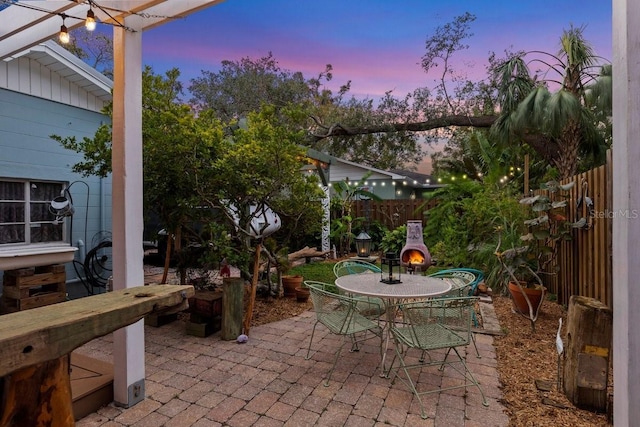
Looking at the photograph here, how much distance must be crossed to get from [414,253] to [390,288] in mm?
3363

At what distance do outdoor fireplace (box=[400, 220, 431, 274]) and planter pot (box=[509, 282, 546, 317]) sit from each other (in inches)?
70.9

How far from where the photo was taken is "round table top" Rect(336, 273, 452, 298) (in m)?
3.29

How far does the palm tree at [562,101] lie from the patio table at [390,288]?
4633 millimetres

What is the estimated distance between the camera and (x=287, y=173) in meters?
4.53

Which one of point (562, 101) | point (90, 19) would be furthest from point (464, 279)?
point (90, 19)

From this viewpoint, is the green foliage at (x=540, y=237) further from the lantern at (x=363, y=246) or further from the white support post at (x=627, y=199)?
Result: the lantern at (x=363, y=246)

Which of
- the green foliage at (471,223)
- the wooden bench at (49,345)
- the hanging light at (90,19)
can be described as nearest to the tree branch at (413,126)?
the green foliage at (471,223)

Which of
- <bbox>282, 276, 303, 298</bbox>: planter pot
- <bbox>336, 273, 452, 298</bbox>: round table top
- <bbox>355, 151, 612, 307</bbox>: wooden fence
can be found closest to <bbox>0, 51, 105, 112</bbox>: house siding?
<bbox>282, 276, 303, 298</bbox>: planter pot

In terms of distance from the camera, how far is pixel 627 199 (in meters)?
1.55

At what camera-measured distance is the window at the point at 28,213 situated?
5004mm

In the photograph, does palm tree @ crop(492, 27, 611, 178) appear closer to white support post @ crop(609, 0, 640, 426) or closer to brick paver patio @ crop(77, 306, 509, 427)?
brick paver patio @ crop(77, 306, 509, 427)

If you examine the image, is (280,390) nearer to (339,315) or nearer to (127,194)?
(339,315)

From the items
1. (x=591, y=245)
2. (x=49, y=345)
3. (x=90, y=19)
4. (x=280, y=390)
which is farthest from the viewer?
(x=591, y=245)

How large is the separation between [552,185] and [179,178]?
5.06 meters
